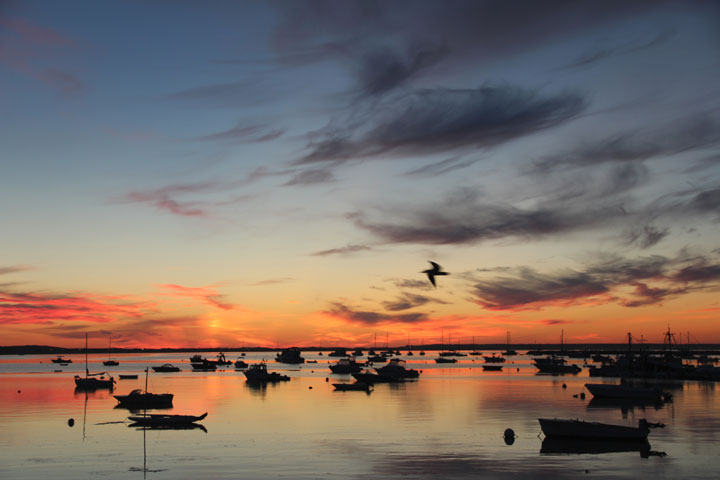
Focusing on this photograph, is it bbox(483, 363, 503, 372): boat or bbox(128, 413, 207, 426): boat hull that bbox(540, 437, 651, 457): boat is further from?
bbox(483, 363, 503, 372): boat

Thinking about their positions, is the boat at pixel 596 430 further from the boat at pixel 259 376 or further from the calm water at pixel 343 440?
the boat at pixel 259 376

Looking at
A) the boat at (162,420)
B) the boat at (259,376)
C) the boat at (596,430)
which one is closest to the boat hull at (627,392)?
the boat at (596,430)

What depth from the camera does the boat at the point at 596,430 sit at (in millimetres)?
48500

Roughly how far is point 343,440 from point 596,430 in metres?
18.8

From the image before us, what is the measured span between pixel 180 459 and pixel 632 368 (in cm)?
11334

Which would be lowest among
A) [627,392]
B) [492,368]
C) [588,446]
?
[492,368]

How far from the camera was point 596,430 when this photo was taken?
49.3 meters

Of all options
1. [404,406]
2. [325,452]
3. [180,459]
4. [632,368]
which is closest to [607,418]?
[404,406]

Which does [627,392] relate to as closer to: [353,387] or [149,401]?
[353,387]

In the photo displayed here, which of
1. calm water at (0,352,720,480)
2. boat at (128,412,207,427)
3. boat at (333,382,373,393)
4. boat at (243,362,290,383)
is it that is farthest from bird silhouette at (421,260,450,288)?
boat at (243,362,290,383)

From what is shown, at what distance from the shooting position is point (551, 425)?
5019 centimetres

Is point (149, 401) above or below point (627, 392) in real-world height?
above

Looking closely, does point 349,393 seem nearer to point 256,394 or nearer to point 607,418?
point 256,394

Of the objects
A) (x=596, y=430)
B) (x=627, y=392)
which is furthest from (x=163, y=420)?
(x=627, y=392)
